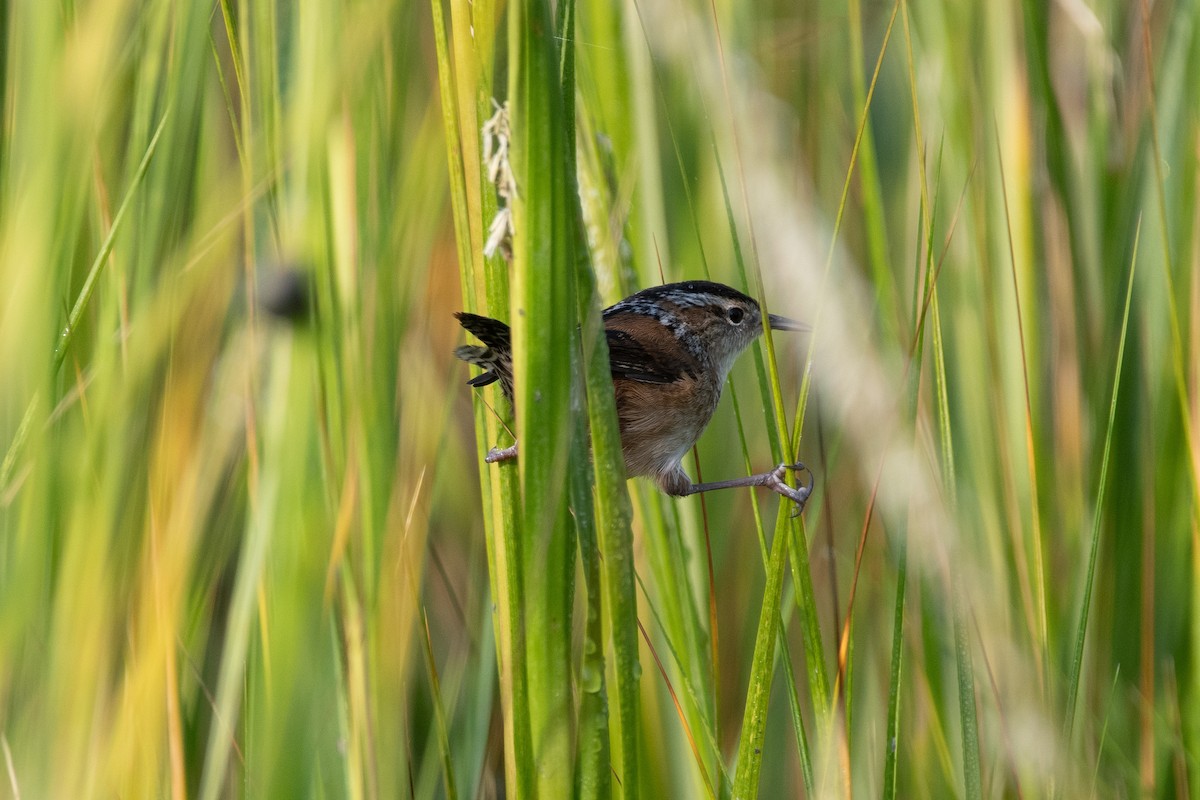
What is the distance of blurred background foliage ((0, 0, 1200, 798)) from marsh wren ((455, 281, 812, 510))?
6cm

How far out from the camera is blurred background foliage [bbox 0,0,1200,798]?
112cm

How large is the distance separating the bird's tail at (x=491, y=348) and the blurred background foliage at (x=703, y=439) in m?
0.06

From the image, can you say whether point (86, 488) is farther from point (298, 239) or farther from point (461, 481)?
point (461, 481)

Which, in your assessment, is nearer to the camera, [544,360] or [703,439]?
[544,360]

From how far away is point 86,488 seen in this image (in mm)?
1242

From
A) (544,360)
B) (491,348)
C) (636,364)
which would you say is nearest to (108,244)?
(491,348)

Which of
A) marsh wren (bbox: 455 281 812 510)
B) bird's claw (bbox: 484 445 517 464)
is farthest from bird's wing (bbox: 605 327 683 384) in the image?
bird's claw (bbox: 484 445 517 464)

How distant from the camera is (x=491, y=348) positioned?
46.9 inches

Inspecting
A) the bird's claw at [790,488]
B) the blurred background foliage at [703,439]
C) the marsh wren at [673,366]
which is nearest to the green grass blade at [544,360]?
the blurred background foliage at [703,439]

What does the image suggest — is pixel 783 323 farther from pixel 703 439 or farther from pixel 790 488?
pixel 790 488

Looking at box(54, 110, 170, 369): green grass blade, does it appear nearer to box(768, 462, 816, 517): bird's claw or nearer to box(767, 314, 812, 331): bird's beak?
box(768, 462, 816, 517): bird's claw

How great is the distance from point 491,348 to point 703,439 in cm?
81

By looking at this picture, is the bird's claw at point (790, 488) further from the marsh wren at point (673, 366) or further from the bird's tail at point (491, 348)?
the bird's tail at point (491, 348)

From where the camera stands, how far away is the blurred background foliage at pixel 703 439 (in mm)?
→ 1121
